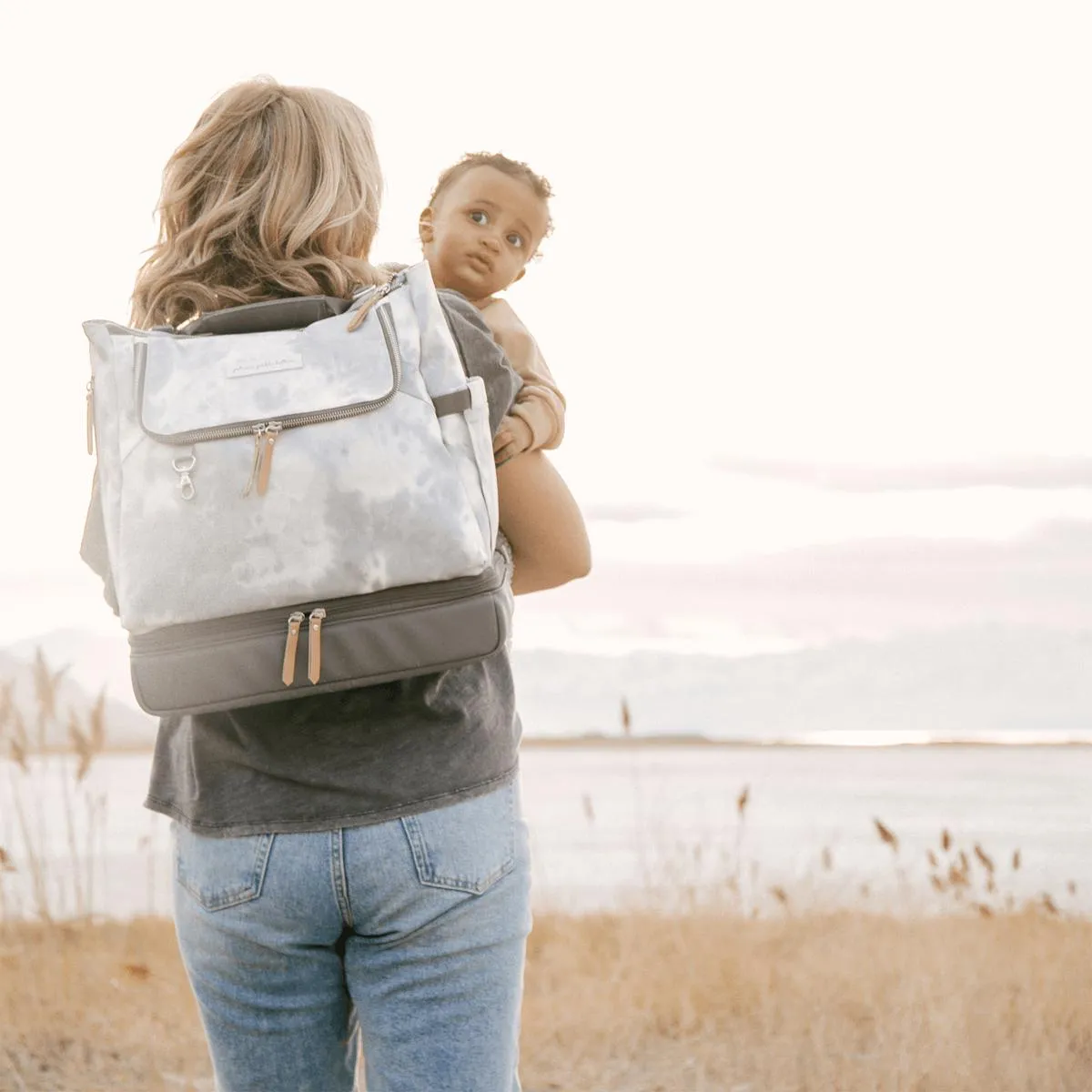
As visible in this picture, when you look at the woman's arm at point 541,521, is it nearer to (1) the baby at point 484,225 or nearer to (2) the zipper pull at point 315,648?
(2) the zipper pull at point 315,648

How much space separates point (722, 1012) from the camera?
3.48 meters

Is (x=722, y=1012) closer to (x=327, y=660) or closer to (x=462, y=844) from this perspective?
(x=462, y=844)

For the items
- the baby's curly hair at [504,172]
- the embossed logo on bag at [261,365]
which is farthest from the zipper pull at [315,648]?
the baby's curly hair at [504,172]

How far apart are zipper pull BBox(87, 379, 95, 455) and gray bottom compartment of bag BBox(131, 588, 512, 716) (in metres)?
0.25

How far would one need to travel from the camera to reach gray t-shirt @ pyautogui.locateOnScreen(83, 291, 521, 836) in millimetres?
1164

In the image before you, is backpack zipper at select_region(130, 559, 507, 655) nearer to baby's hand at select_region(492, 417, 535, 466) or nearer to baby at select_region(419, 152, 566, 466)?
baby's hand at select_region(492, 417, 535, 466)

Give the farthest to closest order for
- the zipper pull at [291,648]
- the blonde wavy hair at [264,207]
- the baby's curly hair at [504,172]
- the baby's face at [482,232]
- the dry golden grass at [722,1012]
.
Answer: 1. the dry golden grass at [722,1012]
2. the baby's curly hair at [504,172]
3. the baby's face at [482,232]
4. the blonde wavy hair at [264,207]
5. the zipper pull at [291,648]

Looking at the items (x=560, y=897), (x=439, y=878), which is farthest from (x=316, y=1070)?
(x=560, y=897)

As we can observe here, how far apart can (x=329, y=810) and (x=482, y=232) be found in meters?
1.32

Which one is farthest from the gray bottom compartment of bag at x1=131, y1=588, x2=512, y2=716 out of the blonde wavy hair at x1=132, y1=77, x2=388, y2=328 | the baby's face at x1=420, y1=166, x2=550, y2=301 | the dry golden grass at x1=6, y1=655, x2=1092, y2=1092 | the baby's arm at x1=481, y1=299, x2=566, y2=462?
the dry golden grass at x1=6, y1=655, x2=1092, y2=1092

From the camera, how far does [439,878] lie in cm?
114

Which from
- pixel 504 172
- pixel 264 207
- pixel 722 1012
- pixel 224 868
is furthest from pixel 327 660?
pixel 722 1012

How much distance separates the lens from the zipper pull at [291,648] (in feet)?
3.70

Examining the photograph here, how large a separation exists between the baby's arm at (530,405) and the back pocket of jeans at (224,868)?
0.50m
